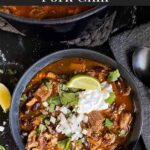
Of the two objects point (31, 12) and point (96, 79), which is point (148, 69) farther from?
point (31, 12)

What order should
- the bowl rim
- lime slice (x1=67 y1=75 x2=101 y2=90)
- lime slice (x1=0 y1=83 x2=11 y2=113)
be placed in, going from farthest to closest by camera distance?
lime slice (x1=0 y1=83 x2=11 y2=113) → lime slice (x1=67 y1=75 x2=101 y2=90) → the bowl rim

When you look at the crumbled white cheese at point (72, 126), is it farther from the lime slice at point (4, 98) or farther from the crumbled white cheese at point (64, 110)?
the lime slice at point (4, 98)

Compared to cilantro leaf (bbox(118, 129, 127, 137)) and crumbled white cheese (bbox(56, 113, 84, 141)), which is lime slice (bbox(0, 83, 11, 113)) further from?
cilantro leaf (bbox(118, 129, 127, 137))

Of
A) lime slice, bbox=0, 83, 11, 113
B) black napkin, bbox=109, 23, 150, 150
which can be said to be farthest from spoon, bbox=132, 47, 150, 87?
lime slice, bbox=0, 83, 11, 113

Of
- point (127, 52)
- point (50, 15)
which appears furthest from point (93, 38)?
point (50, 15)

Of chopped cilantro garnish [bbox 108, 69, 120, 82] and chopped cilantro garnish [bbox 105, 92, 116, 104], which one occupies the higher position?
chopped cilantro garnish [bbox 108, 69, 120, 82]

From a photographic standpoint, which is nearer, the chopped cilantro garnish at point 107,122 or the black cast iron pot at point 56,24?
the black cast iron pot at point 56,24

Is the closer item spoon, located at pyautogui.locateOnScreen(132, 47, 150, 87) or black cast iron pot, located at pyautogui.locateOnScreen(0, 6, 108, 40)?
black cast iron pot, located at pyautogui.locateOnScreen(0, 6, 108, 40)

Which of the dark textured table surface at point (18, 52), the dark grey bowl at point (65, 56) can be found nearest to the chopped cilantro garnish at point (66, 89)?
the dark grey bowl at point (65, 56)
